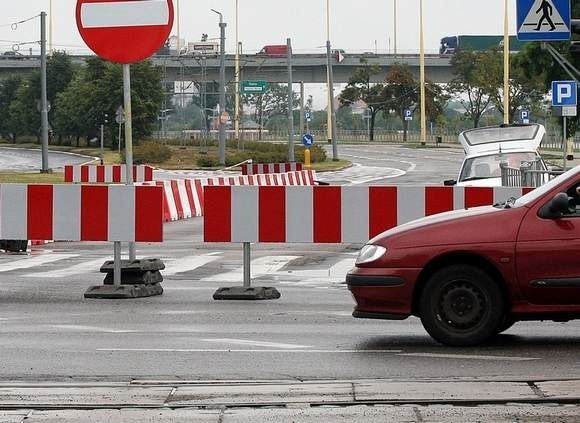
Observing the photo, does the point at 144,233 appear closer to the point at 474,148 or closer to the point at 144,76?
the point at 474,148

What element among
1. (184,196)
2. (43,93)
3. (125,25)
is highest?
(43,93)

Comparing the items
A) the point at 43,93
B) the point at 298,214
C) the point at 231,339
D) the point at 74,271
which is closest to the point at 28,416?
the point at 231,339

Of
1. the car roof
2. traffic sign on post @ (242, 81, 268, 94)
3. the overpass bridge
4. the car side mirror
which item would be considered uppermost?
the overpass bridge

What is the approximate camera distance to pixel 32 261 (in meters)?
19.6

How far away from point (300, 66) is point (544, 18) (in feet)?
316

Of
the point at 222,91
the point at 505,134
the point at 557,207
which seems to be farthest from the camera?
the point at 222,91

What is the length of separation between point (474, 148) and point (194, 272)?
9.66 m

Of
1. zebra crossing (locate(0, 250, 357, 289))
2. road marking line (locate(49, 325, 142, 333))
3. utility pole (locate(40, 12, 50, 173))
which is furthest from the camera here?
utility pole (locate(40, 12, 50, 173))

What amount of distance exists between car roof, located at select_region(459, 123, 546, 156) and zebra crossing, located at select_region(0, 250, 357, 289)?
5490 mm

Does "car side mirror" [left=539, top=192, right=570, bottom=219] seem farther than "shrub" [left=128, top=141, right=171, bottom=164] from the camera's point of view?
No

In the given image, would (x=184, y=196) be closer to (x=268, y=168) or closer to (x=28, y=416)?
(x=268, y=168)

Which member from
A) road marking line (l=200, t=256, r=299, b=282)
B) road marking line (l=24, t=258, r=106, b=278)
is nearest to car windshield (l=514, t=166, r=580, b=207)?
road marking line (l=200, t=256, r=299, b=282)

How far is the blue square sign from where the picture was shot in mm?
36875

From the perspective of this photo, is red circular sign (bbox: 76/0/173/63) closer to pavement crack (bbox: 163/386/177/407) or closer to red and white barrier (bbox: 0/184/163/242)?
red and white barrier (bbox: 0/184/163/242)
